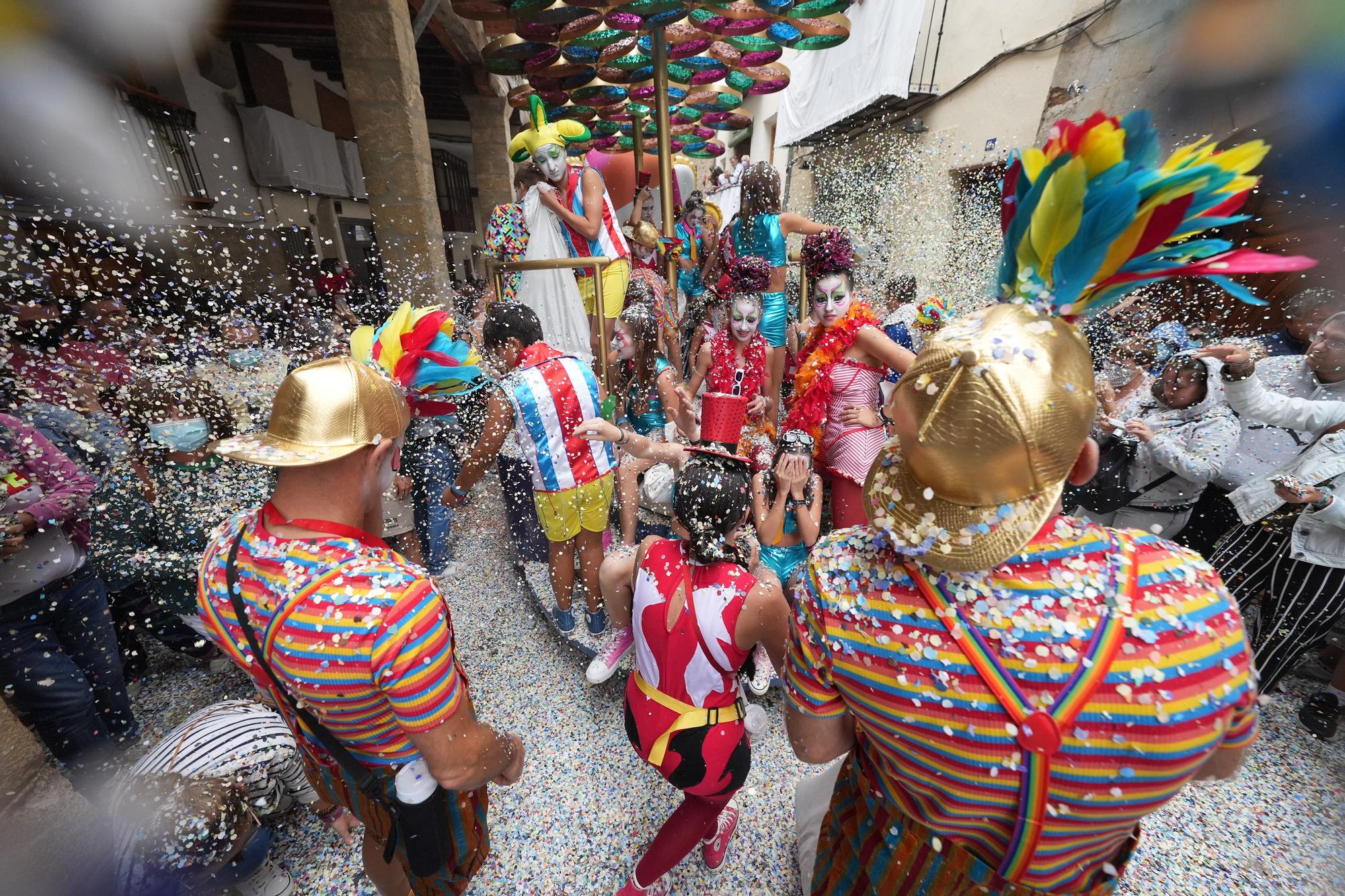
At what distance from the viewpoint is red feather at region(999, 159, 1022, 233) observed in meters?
0.94

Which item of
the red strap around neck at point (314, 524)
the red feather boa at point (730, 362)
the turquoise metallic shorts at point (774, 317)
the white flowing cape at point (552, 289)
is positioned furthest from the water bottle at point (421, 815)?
the turquoise metallic shorts at point (774, 317)

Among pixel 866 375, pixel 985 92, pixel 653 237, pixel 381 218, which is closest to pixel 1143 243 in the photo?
pixel 866 375

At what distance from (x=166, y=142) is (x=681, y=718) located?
8.38 m

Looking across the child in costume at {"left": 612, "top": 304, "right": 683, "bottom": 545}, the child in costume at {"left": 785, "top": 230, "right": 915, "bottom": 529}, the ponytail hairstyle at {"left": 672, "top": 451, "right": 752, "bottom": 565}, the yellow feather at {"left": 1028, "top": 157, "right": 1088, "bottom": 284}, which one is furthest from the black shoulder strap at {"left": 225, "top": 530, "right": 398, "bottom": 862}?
the child in costume at {"left": 785, "top": 230, "right": 915, "bottom": 529}

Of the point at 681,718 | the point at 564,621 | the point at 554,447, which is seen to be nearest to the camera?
the point at 681,718

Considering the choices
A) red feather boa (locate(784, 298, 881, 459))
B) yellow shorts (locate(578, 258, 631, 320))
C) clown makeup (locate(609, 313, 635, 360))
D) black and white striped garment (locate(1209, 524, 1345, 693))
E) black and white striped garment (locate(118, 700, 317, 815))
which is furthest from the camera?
yellow shorts (locate(578, 258, 631, 320))

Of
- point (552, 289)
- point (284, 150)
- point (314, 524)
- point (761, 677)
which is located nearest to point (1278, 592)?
point (761, 677)

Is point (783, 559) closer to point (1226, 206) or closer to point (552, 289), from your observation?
point (1226, 206)

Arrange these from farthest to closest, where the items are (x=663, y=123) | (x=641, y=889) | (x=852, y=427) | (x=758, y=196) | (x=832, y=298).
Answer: (x=663, y=123)
(x=758, y=196)
(x=832, y=298)
(x=852, y=427)
(x=641, y=889)

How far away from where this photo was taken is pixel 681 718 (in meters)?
1.52

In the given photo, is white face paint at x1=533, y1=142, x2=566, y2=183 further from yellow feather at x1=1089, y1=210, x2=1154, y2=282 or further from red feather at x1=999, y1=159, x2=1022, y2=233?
yellow feather at x1=1089, y1=210, x2=1154, y2=282

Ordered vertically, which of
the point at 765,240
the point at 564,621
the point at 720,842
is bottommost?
the point at 720,842

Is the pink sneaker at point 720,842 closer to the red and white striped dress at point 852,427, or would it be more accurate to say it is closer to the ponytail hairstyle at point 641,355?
the red and white striped dress at point 852,427

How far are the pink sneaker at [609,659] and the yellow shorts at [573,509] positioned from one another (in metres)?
0.66
